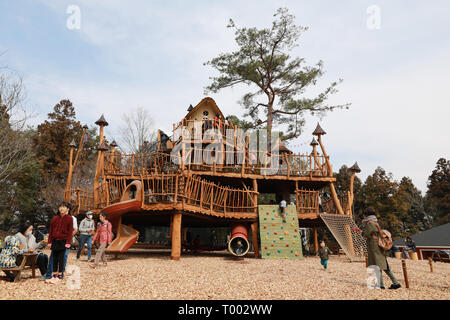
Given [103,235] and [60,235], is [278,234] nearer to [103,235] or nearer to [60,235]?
[103,235]

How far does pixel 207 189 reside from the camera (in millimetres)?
12305

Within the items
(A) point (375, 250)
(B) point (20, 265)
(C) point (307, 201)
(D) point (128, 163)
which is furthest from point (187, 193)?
(A) point (375, 250)

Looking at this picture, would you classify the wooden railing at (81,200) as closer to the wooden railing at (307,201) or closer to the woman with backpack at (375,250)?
the wooden railing at (307,201)

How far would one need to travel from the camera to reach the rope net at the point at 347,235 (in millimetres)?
A: 12618

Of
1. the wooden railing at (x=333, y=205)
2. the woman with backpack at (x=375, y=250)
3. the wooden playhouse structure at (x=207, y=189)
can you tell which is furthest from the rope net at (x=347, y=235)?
the woman with backpack at (x=375, y=250)

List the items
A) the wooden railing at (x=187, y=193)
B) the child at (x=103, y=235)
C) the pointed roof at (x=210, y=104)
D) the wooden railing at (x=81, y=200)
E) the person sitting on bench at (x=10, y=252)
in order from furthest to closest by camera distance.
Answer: the pointed roof at (x=210, y=104)
the wooden railing at (x=81, y=200)
the wooden railing at (x=187, y=193)
the child at (x=103, y=235)
the person sitting on bench at (x=10, y=252)

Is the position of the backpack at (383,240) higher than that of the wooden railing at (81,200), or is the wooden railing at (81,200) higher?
the wooden railing at (81,200)

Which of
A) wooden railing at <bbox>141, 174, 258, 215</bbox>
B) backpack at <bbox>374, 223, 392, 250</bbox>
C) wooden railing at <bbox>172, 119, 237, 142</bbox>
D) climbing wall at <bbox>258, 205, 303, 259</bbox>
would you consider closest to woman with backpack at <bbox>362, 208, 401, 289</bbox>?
backpack at <bbox>374, 223, 392, 250</bbox>

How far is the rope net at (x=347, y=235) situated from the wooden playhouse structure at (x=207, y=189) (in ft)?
0.20

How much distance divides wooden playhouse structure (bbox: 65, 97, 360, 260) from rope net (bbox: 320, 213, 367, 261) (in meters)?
0.06

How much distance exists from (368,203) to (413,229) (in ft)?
21.3

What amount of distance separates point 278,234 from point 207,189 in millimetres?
3777
